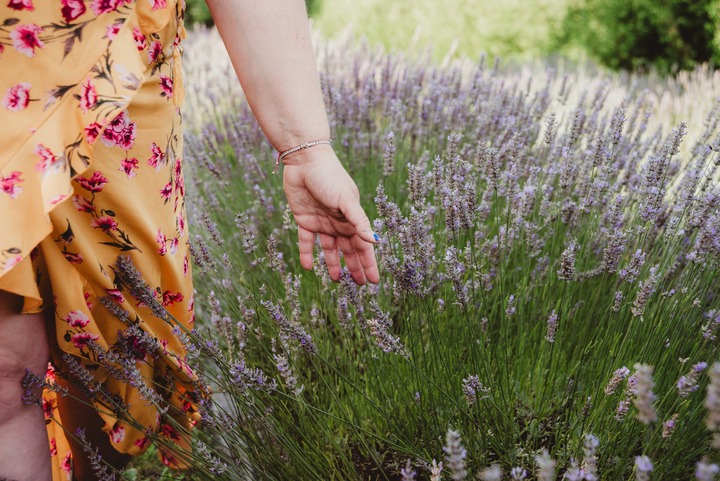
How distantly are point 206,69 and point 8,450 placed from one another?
4.68 m

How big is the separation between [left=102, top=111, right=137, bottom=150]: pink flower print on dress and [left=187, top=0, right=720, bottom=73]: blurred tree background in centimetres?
608

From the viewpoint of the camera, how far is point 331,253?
1537mm

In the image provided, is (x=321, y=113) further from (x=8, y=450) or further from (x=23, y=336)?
(x=8, y=450)

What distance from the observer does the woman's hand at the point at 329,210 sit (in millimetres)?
1334

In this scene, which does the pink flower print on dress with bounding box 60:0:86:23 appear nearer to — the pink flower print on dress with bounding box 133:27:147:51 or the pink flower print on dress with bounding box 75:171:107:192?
the pink flower print on dress with bounding box 133:27:147:51

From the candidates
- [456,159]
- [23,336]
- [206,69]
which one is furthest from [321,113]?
[206,69]

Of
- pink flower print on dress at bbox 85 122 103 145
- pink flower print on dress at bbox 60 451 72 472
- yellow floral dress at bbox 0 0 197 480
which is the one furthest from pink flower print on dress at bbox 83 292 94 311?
pink flower print on dress at bbox 60 451 72 472

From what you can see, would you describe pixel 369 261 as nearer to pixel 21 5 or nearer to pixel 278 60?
pixel 278 60

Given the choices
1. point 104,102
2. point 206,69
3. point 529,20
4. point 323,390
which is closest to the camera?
point 104,102

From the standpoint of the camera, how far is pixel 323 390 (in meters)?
2.09

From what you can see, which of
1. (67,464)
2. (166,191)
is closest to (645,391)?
(166,191)

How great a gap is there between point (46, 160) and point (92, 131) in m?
0.10

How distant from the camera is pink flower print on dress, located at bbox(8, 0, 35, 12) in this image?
3.51ft

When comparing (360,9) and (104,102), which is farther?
(360,9)
